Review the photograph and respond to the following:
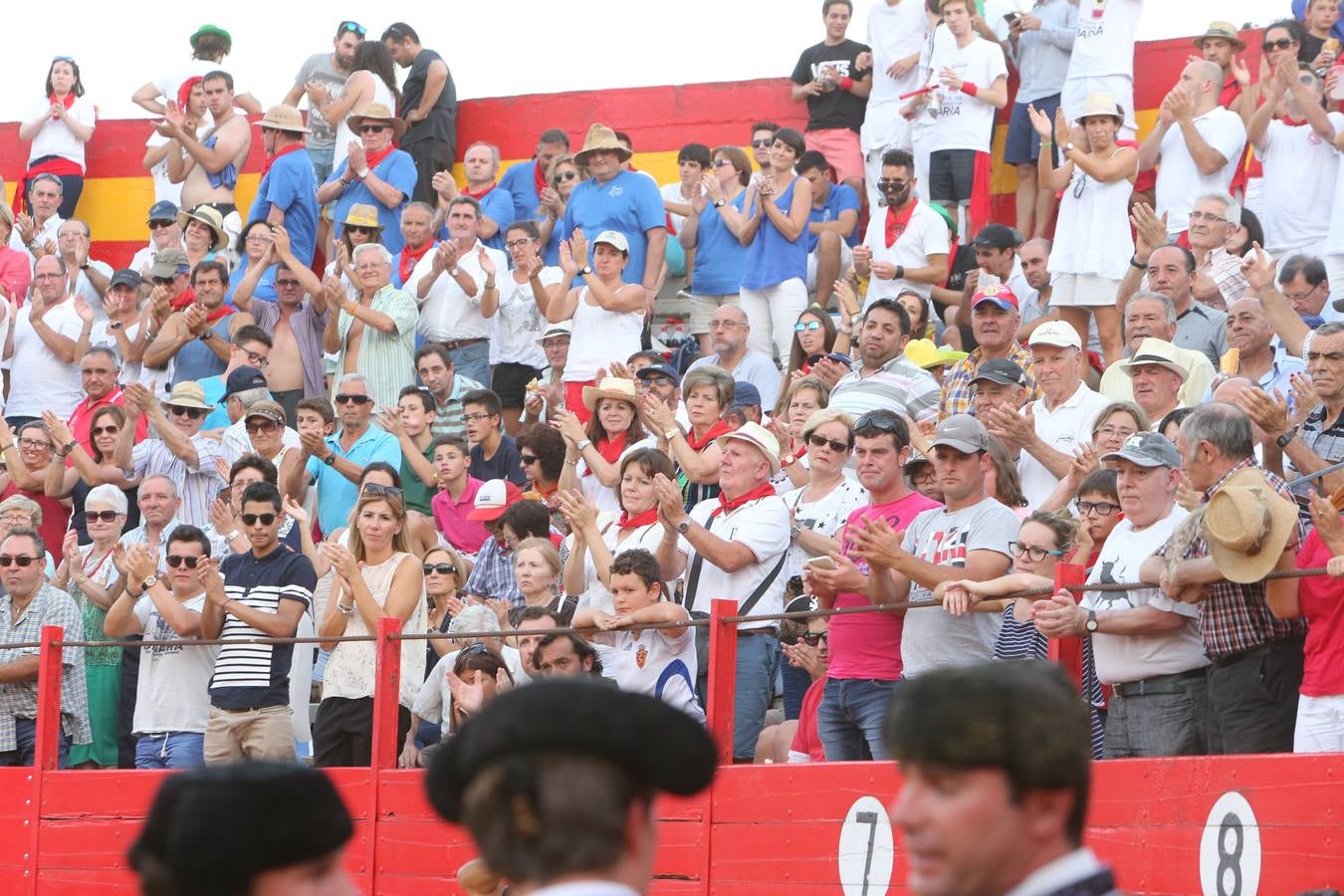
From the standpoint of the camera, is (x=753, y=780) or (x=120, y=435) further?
(x=120, y=435)

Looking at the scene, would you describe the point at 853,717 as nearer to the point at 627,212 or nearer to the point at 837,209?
the point at 627,212

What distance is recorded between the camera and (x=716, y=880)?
8312 mm

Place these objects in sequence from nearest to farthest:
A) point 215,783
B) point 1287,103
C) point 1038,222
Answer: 1. point 215,783
2. point 1287,103
3. point 1038,222

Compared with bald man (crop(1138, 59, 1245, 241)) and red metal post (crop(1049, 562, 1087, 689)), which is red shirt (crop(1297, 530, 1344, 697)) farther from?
bald man (crop(1138, 59, 1245, 241))

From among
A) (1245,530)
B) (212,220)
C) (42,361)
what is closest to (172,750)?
(1245,530)

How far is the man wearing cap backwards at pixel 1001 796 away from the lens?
2.66 m

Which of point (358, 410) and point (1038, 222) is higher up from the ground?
point (1038, 222)

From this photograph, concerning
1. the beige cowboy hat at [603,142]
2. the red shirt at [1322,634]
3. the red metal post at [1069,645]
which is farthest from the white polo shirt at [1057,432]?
the beige cowboy hat at [603,142]

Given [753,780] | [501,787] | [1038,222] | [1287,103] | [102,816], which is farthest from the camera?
[1038,222]

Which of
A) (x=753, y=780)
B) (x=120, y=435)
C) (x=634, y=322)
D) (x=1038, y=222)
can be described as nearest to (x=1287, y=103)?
(x=1038, y=222)

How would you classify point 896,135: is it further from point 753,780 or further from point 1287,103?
point 753,780

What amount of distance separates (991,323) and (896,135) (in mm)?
4223

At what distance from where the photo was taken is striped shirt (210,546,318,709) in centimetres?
964

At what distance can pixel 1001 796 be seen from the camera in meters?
2.67
